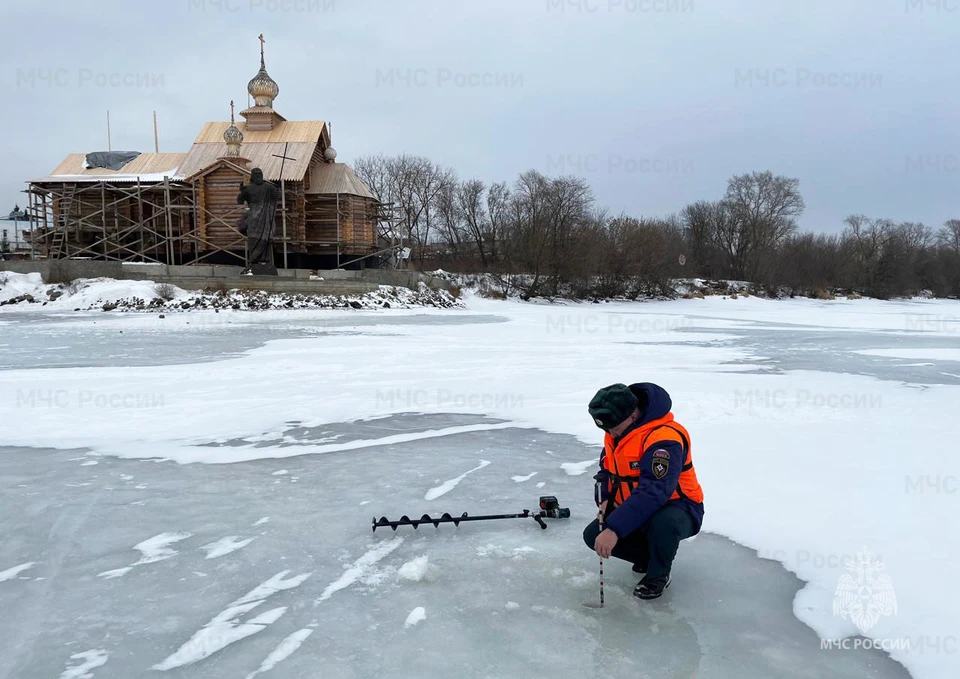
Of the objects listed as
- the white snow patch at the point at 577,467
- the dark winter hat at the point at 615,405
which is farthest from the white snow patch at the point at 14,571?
the white snow patch at the point at 577,467

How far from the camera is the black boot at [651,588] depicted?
301 cm

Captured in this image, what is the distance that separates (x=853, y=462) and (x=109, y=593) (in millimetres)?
5164

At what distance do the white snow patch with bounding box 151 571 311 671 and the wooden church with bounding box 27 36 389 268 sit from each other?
28.8m

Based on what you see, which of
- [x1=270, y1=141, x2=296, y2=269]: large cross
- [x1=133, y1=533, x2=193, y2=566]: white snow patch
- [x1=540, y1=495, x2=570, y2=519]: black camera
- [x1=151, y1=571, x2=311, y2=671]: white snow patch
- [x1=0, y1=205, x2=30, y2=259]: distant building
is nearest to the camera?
[x1=151, y1=571, x2=311, y2=671]: white snow patch

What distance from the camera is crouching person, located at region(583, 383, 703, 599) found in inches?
115

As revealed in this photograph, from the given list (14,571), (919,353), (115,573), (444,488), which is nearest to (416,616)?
(115,573)

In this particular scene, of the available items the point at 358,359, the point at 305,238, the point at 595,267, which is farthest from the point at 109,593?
the point at 595,267

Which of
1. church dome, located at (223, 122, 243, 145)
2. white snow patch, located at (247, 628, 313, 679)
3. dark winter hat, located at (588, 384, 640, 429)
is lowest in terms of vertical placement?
white snow patch, located at (247, 628, 313, 679)

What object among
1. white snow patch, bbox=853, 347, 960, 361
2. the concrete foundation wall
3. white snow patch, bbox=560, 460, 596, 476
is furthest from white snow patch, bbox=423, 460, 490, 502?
the concrete foundation wall

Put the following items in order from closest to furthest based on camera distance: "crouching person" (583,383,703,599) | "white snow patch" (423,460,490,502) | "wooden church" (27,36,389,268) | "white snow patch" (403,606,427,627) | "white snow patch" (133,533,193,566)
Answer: "white snow patch" (403,606,427,627) → "crouching person" (583,383,703,599) → "white snow patch" (133,533,193,566) → "white snow patch" (423,460,490,502) → "wooden church" (27,36,389,268)

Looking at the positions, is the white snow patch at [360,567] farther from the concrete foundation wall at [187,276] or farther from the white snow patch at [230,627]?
the concrete foundation wall at [187,276]

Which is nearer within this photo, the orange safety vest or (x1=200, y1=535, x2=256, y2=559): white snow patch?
the orange safety vest

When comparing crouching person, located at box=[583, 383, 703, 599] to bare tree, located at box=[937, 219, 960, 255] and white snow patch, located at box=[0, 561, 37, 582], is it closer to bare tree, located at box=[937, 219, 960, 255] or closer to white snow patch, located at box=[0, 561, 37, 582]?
white snow patch, located at box=[0, 561, 37, 582]

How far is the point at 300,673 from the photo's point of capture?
2432 millimetres
